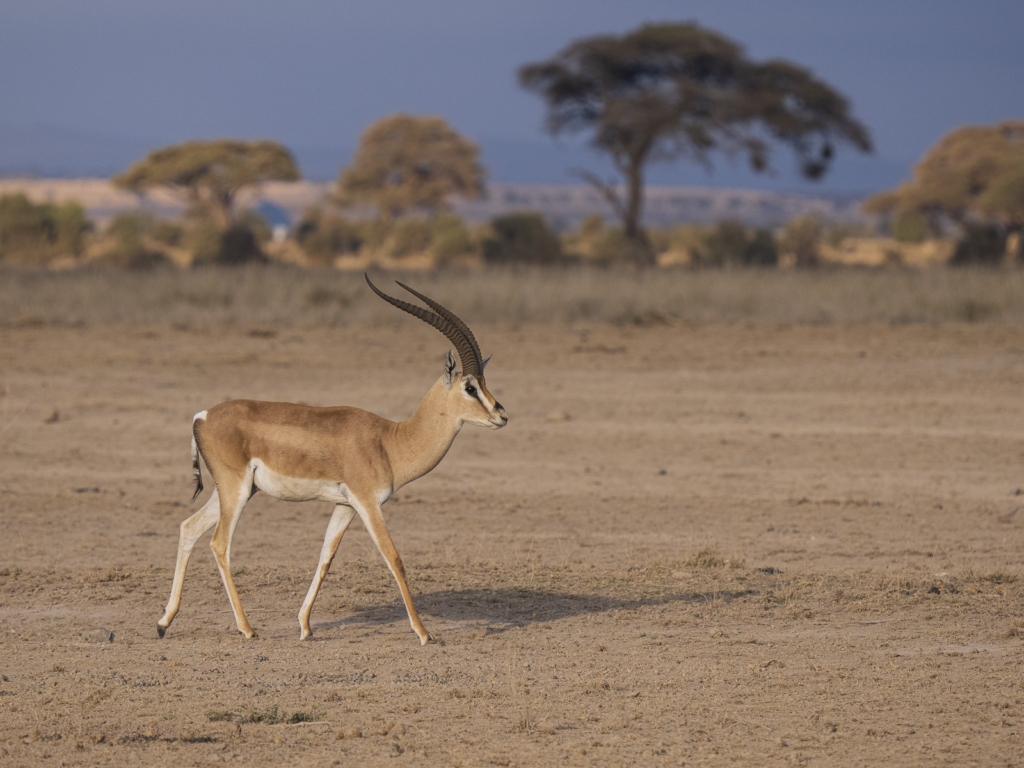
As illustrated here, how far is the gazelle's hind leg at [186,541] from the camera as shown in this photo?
6254 millimetres

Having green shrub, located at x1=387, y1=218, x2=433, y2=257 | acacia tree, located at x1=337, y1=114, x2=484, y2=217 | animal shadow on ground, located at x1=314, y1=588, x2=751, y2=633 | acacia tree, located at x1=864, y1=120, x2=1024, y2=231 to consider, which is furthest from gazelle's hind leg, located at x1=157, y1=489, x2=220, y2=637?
acacia tree, located at x1=337, y1=114, x2=484, y2=217

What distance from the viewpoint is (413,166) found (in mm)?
63969

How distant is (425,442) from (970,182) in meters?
56.8

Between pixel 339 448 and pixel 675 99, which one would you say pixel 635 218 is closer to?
pixel 675 99

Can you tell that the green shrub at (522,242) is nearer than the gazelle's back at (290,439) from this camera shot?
No

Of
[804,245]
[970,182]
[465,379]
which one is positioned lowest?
[465,379]

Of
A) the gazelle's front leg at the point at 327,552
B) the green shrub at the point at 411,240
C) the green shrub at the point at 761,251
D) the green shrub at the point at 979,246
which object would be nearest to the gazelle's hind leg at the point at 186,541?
the gazelle's front leg at the point at 327,552

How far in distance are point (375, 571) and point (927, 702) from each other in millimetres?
3481

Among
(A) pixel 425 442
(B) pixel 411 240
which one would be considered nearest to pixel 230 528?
(A) pixel 425 442

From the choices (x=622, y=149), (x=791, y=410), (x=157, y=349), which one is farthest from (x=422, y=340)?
(x=622, y=149)

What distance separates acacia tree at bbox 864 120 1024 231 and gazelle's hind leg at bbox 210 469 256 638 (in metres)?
46.8

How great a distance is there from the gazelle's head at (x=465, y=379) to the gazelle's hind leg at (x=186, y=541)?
1243 millimetres

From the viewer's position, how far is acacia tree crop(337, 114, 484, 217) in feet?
208

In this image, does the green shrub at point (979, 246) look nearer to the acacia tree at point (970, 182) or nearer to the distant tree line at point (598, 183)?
the distant tree line at point (598, 183)
